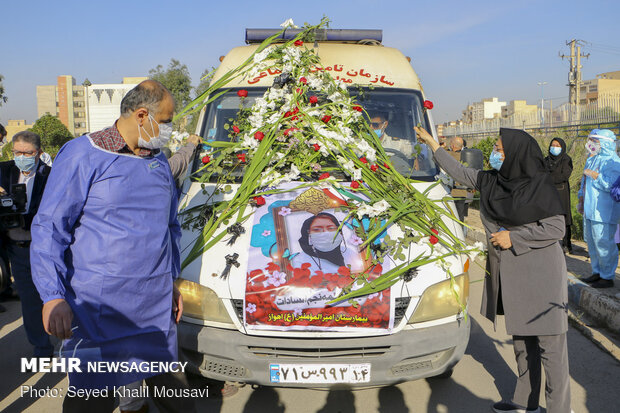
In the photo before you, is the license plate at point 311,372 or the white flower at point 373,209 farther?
the white flower at point 373,209

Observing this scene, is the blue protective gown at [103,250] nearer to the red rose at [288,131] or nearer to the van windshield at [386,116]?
the red rose at [288,131]

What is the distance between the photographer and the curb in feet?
18.8

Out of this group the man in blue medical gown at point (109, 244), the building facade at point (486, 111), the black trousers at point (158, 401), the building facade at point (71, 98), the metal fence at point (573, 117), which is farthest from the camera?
the building facade at point (486, 111)

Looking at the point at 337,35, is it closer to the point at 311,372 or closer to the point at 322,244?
the point at 322,244

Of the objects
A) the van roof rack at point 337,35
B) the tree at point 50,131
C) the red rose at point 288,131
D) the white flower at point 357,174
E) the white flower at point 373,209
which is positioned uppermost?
the tree at point 50,131

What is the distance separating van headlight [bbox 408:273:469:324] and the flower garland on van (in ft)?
0.42

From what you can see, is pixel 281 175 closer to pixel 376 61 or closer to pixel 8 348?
pixel 376 61

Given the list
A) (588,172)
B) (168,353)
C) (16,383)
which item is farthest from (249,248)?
(588,172)

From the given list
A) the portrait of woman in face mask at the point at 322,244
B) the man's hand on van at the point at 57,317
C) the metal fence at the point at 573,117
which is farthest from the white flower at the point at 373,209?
the metal fence at the point at 573,117

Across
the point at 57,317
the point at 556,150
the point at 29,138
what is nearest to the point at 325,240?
the point at 57,317

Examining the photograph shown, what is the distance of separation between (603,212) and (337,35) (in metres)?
4.05

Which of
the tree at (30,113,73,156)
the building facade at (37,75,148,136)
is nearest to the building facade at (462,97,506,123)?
the building facade at (37,75,148,136)

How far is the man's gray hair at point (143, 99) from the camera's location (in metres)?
2.83

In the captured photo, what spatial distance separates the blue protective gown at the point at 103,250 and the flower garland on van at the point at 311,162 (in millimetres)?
878
